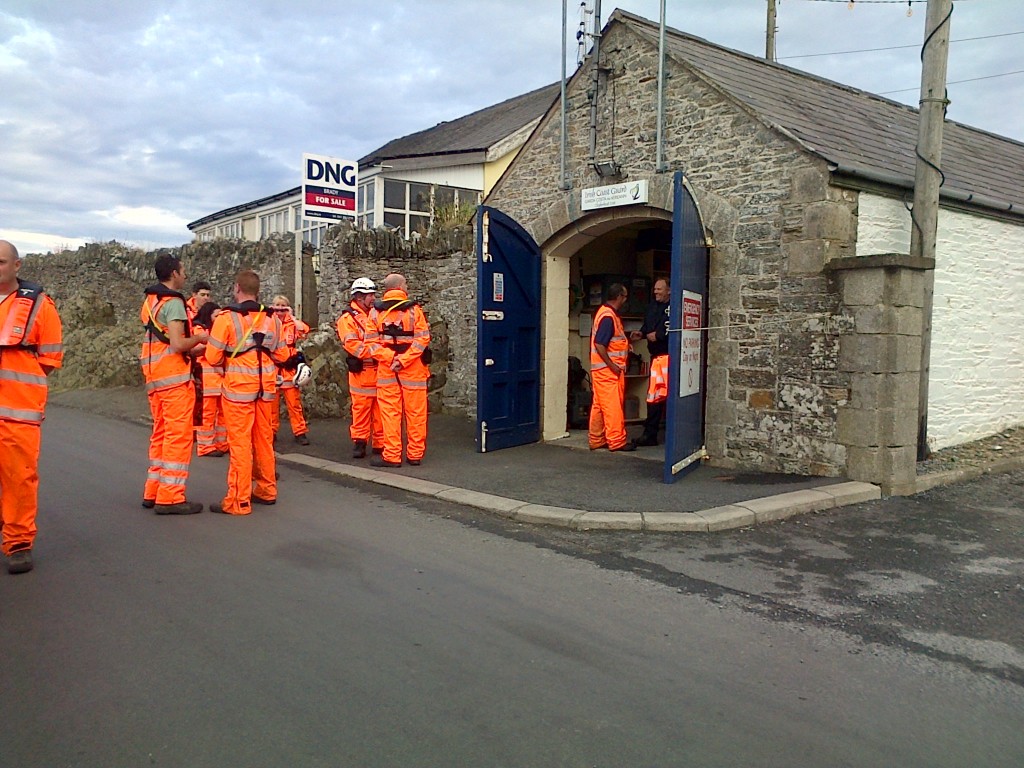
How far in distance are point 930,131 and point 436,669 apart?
23.9ft

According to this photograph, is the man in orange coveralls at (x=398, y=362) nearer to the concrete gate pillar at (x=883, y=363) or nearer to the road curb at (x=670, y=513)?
the road curb at (x=670, y=513)

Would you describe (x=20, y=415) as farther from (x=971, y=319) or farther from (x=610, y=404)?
(x=971, y=319)

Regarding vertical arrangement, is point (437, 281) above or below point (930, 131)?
below

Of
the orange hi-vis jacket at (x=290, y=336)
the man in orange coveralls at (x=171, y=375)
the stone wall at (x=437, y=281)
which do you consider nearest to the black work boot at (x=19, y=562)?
the man in orange coveralls at (x=171, y=375)

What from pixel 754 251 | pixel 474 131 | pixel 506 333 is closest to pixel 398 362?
pixel 506 333

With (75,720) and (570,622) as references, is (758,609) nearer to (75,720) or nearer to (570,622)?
(570,622)

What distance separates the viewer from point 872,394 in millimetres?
7664

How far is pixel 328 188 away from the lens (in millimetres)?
12336

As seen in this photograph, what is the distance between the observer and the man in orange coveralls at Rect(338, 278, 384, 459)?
9336 millimetres

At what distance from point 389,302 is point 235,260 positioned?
997cm

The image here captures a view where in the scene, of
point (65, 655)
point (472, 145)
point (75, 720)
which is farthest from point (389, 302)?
point (472, 145)

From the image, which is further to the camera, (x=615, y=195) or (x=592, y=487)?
(x=615, y=195)

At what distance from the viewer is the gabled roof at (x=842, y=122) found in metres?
8.41

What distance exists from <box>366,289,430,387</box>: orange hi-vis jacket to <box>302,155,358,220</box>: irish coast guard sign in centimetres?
397
